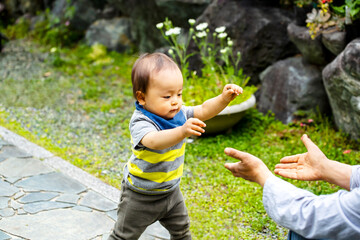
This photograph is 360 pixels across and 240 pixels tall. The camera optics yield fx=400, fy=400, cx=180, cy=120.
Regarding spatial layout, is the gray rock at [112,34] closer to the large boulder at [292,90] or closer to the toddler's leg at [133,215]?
the large boulder at [292,90]

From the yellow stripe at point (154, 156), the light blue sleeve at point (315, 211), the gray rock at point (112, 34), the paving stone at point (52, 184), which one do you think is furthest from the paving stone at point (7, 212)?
the gray rock at point (112, 34)

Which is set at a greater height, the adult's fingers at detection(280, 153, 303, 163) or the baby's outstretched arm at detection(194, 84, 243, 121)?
the baby's outstretched arm at detection(194, 84, 243, 121)

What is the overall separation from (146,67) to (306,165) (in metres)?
0.95

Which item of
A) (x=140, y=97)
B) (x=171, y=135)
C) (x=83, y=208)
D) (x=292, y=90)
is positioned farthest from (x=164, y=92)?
(x=292, y=90)

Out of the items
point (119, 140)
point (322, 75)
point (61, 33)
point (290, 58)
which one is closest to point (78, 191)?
point (119, 140)

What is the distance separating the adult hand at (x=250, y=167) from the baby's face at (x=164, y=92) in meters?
0.44

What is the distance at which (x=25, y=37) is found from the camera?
923cm

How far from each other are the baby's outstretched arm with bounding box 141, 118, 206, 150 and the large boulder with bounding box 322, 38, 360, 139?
2622 millimetres

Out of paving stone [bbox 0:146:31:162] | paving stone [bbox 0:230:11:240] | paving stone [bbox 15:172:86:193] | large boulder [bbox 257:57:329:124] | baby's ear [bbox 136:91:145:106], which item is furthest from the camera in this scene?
large boulder [bbox 257:57:329:124]

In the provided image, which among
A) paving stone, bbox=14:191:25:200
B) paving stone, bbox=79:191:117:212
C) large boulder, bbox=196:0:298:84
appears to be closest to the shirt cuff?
paving stone, bbox=79:191:117:212

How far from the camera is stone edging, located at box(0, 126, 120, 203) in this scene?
355 cm

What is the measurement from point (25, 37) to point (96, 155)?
6055mm

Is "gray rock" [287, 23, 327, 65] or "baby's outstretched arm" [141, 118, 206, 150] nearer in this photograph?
"baby's outstretched arm" [141, 118, 206, 150]

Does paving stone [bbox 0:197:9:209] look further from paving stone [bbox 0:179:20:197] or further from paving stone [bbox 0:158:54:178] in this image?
paving stone [bbox 0:158:54:178]
